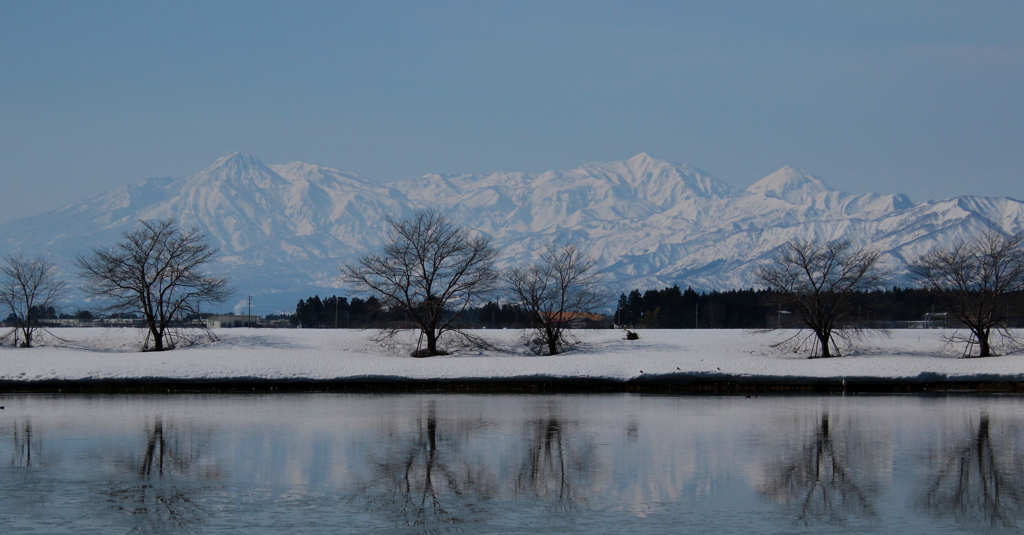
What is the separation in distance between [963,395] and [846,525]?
1382 inches

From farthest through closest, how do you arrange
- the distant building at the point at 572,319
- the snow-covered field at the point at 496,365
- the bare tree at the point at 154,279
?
the distant building at the point at 572,319 → the bare tree at the point at 154,279 → the snow-covered field at the point at 496,365

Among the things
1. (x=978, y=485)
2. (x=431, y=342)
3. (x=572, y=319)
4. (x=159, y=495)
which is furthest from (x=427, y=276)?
(x=978, y=485)

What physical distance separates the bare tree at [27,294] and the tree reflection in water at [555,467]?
5477 centimetres

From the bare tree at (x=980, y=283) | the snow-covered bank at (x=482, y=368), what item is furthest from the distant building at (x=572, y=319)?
the bare tree at (x=980, y=283)

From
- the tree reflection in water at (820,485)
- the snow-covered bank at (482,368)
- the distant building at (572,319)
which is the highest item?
the distant building at (572,319)

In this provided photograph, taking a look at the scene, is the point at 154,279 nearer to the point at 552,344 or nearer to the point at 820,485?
the point at 552,344

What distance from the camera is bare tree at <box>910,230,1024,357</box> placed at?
203ft

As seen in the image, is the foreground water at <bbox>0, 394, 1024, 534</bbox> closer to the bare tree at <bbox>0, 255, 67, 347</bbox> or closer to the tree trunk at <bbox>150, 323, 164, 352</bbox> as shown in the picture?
the tree trunk at <bbox>150, 323, 164, 352</bbox>

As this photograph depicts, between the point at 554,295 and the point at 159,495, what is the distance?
53.0 meters

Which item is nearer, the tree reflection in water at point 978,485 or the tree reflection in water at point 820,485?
the tree reflection in water at point 978,485

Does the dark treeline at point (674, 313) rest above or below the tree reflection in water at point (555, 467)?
above

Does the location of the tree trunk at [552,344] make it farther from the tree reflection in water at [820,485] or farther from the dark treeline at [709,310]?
the dark treeline at [709,310]

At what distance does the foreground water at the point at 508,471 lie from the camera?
49.1 feet

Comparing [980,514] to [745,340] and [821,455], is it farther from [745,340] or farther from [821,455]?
[745,340]
